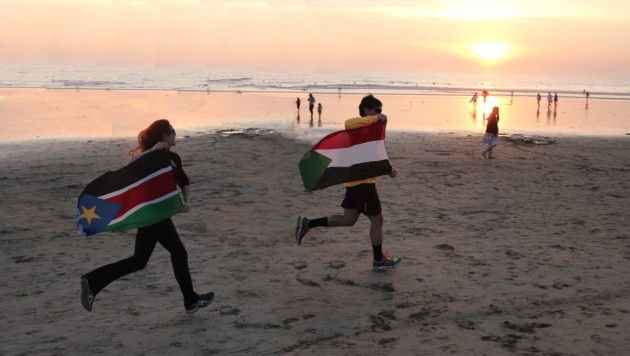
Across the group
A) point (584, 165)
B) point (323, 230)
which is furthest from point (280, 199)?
point (584, 165)

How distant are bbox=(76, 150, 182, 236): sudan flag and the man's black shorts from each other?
2221 millimetres

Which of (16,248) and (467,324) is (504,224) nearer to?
(467,324)

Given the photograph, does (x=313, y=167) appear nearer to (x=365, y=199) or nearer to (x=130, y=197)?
(x=365, y=199)

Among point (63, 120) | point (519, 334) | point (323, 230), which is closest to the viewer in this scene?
point (519, 334)

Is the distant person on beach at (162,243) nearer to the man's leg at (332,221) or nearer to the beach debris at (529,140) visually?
the man's leg at (332,221)

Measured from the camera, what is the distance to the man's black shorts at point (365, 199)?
717 cm

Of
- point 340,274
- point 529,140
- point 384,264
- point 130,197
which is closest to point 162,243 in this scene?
point 130,197

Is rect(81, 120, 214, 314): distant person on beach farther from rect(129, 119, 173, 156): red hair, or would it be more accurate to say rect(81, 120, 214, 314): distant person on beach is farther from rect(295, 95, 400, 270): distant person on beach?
rect(295, 95, 400, 270): distant person on beach

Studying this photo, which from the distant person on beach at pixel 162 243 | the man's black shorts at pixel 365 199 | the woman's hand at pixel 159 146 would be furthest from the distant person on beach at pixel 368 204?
the woman's hand at pixel 159 146

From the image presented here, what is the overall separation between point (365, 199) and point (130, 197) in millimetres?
2713

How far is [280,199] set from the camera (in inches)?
463

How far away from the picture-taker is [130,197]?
5938 millimetres

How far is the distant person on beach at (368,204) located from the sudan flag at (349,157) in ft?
0.25

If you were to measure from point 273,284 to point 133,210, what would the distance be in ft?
6.06
